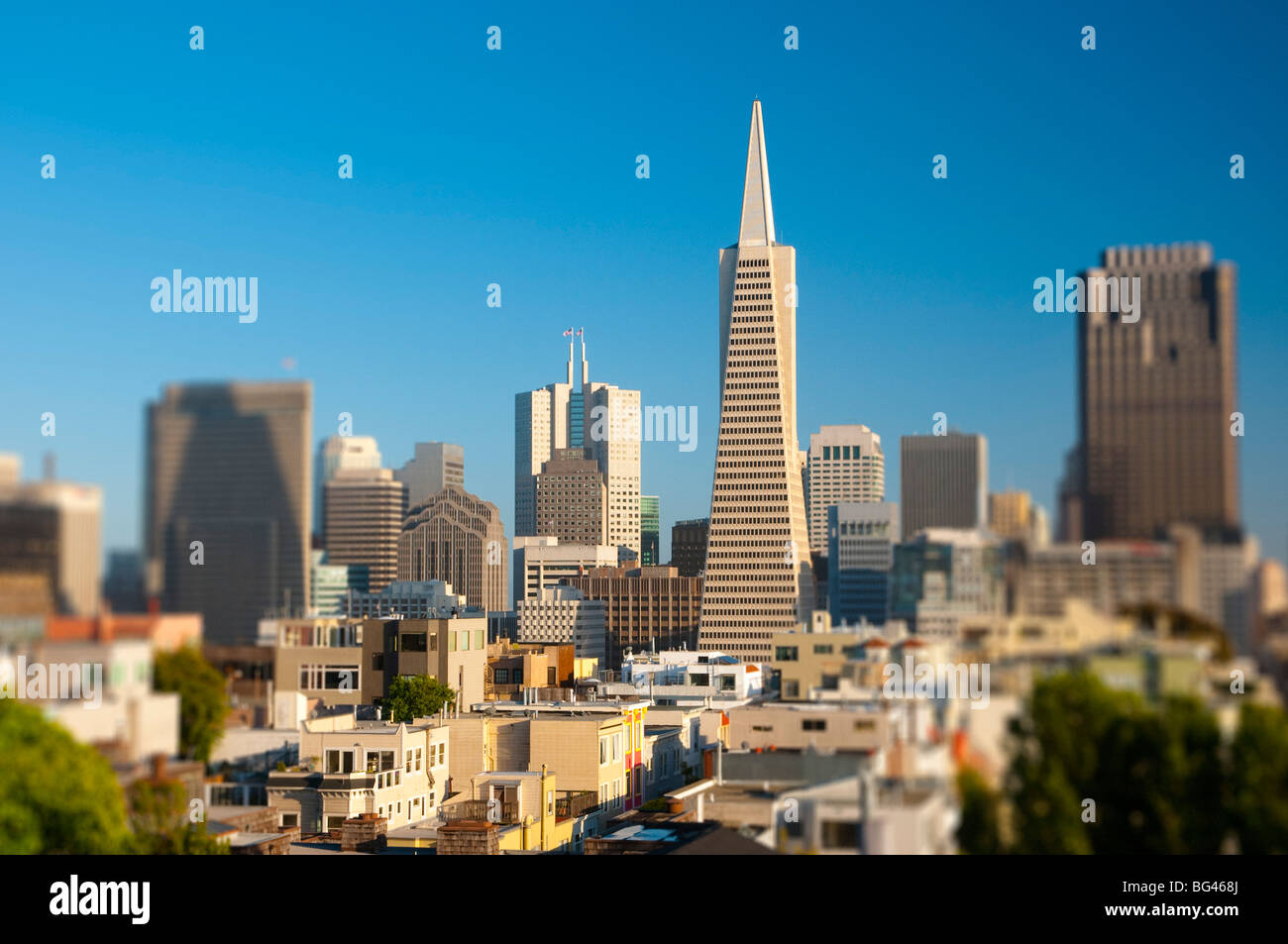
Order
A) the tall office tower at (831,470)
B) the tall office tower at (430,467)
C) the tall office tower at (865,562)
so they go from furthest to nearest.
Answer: the tall office tower at (831,470) < the tall office tower at (430,467) < the tall office tower at (865,562)

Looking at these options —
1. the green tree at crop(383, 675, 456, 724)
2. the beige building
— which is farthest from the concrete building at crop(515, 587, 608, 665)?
the beige building

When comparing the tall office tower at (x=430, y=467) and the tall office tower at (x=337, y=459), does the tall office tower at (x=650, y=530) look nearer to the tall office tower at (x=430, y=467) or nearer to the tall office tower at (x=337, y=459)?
the tall office tower at (x=430, y=467)

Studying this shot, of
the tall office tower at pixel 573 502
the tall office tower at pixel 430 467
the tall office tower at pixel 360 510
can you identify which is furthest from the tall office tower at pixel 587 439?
the tall office tower at pixel 360 510

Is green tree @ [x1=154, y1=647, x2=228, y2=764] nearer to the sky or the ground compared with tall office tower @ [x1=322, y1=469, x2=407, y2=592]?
nearer to the ground

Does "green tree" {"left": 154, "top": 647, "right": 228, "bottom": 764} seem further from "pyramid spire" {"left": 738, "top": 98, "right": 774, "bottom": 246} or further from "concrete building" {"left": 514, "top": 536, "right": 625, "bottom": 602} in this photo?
"concrete building" {"left": 514, "top": 536, "right": 625, "bottom": 602}

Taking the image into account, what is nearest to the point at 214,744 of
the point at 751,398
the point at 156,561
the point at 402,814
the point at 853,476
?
the point at 156,561

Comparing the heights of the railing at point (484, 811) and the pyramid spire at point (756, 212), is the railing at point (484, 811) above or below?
below
